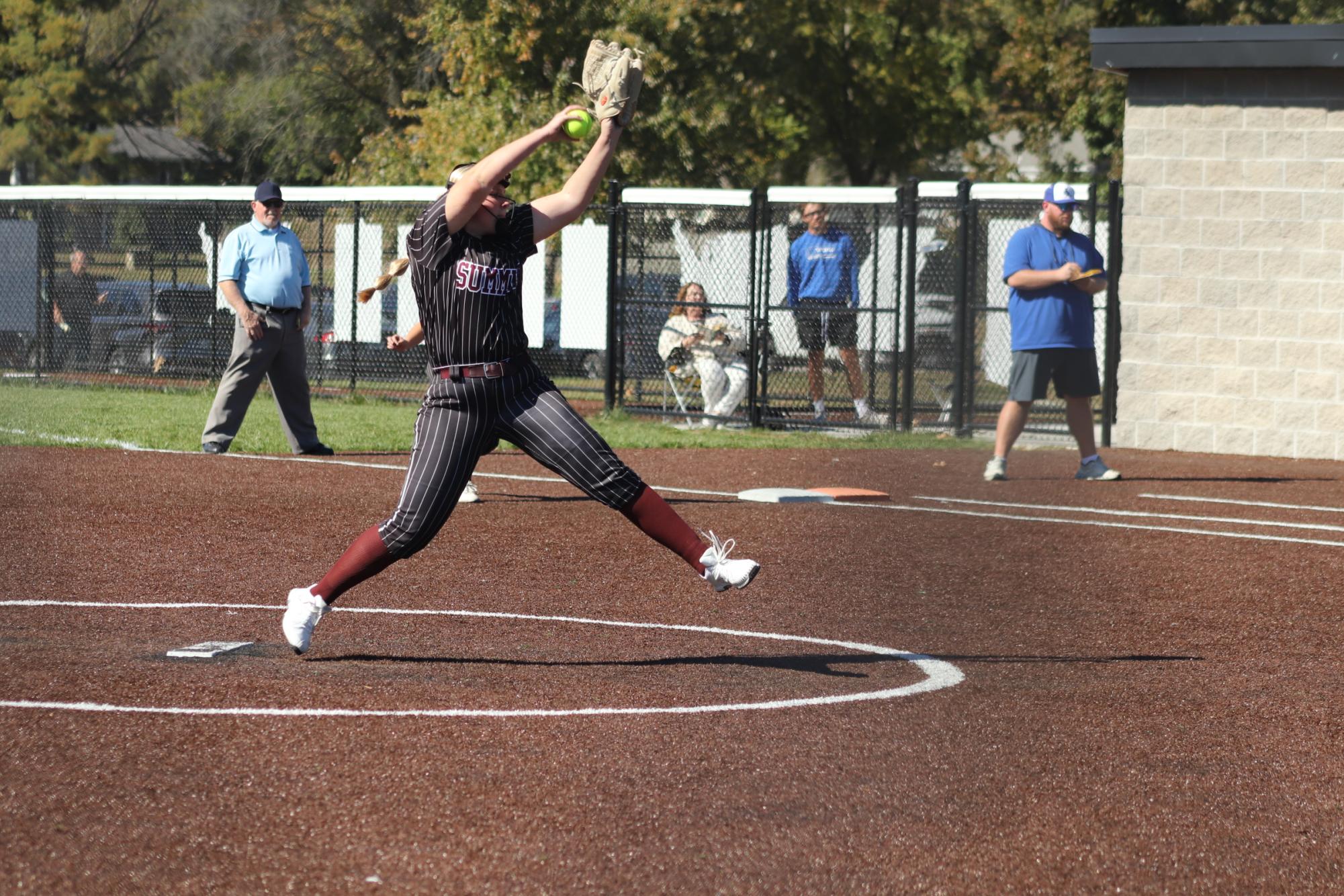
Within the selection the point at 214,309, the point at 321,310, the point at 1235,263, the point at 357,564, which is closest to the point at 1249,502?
the point at 1235,263

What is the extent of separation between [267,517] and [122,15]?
45.8 meters

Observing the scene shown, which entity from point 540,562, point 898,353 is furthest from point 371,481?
point 898,353

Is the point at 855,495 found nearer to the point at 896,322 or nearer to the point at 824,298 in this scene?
the point at 896,322

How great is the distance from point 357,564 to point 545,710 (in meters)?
1.14

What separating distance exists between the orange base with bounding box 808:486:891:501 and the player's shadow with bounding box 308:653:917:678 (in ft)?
16.9

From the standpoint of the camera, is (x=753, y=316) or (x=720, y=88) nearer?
(x=753, y=316)

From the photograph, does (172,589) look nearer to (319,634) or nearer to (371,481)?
(319,634)

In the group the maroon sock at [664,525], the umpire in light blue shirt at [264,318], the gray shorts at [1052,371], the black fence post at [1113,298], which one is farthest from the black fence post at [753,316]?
the maroon sock at [664,525]

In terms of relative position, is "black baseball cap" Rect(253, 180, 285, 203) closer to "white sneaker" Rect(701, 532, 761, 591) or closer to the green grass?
the green grass

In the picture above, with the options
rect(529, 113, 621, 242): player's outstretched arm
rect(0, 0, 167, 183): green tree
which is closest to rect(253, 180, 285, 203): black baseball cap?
rect(529, 113, 621, 242): player's outstretched arm

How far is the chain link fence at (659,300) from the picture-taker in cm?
1733

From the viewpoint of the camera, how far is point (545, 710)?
6031 millimetres

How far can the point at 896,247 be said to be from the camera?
17328 millimetres

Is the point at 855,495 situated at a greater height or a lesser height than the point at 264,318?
lesser
